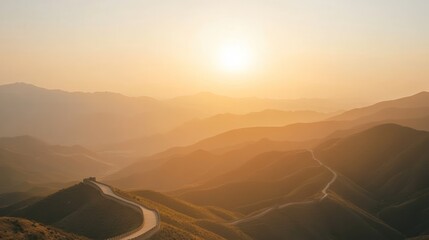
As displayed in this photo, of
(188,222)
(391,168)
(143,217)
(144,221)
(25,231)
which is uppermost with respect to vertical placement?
(25,231)

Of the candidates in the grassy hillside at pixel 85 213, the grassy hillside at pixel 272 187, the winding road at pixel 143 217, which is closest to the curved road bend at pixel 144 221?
the winding road at pixel 143 217

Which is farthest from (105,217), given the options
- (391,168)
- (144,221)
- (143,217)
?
(391,168)

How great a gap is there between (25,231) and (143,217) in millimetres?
20938

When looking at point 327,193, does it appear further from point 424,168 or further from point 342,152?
point 342,152

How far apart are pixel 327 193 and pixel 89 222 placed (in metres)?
66.4

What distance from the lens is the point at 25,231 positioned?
47281mm

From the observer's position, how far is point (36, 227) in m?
49.2

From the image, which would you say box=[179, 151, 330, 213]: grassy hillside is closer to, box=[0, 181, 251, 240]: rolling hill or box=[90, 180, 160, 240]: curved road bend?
box=[0, 181, 251, 240]: rolling hill

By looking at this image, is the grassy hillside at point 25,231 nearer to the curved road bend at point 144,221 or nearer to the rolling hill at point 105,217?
the curved road bend at point 144,221

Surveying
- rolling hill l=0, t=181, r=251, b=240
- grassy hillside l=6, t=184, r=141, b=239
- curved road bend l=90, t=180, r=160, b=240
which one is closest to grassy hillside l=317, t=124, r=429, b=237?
rolling hill l=0, t=181, r=251, b=240

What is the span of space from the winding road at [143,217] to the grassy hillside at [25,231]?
6899 mm

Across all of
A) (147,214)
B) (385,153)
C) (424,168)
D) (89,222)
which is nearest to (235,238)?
(147,214)

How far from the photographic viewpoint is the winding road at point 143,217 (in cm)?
5562

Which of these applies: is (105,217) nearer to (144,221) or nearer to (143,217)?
(143,217)
